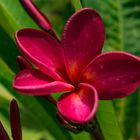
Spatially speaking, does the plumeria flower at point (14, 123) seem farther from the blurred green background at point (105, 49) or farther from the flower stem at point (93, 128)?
the blurred green background at point (105, 49)

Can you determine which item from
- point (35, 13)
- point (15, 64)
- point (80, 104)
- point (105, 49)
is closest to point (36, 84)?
point (80, 104)

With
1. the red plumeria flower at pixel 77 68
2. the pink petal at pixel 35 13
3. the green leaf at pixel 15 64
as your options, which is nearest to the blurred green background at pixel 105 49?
the green leaf at pixel 15 64

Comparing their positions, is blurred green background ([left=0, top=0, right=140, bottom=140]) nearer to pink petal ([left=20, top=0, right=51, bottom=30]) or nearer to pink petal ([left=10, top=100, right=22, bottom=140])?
pink petal ([left=20, top=0, right=51, bottom=30])

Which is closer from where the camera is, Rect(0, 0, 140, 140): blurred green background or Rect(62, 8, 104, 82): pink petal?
Rect(62, 8, 104, 82): pink petal

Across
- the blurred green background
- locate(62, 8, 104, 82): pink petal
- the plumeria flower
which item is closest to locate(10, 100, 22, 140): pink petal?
the plumeria flower

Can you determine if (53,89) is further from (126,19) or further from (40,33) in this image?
(126,19)

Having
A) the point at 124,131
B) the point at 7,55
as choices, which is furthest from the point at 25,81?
the point at 124,131
